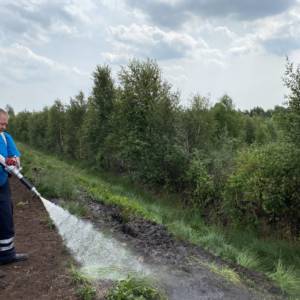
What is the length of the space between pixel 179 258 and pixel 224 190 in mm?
6334

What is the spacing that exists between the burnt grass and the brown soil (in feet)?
3.59

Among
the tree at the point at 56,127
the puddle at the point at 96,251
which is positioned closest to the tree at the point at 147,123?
the puddle at the point at 96,251

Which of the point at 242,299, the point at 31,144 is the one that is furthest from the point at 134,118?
the point at 31,144

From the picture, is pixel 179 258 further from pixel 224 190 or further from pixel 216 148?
pixel 216 148

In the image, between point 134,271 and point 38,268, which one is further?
point 38,268

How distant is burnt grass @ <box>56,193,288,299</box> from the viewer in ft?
16.7

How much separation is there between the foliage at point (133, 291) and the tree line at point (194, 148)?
603 centimetres

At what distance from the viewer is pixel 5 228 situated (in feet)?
17.1

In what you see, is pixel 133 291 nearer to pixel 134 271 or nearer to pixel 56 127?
pixel 134 271

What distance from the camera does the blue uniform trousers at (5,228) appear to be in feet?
17.0

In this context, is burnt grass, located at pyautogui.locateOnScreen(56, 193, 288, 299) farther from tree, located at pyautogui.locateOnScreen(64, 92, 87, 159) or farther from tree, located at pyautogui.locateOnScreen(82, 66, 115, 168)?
tree, located at pyautogui.locateOnScreen(64, 92, 87, 159)

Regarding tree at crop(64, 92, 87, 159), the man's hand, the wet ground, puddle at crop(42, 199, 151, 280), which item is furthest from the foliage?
tree at crop(64, 92, 87, 159)

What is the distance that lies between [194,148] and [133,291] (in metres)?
11.4

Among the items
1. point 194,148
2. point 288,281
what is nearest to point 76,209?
point 288,281
